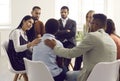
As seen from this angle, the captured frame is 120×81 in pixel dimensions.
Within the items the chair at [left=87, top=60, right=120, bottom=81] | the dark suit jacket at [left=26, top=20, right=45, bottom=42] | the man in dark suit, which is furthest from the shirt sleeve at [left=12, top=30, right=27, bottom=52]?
the chair at [left=87, top=60, right=120, bottom=81]

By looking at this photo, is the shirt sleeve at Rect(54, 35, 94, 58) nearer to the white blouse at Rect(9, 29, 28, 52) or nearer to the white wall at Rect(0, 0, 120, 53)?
the white blouse at Rect(9, 29, 28, 52)

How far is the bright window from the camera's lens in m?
8.30

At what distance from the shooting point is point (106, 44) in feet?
8.87

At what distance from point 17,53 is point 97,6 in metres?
5.22

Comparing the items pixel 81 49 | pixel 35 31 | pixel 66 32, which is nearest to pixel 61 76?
pixel 81 49

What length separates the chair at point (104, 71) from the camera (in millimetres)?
2598

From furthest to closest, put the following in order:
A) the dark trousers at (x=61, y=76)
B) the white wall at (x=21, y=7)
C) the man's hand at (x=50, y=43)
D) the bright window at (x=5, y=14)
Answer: the bright window at (x=5, y=14) → the white wall at (x=21, y=7) → the dark trousers at (x=61, y=76) → the man's hand at (x=50, y=43)

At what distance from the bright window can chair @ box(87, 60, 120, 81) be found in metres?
6.03

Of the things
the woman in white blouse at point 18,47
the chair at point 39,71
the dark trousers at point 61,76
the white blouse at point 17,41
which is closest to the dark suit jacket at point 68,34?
the woman in white blouse at point 18,47

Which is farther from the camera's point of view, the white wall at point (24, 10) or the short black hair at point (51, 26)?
the white wall at point (24, 10)

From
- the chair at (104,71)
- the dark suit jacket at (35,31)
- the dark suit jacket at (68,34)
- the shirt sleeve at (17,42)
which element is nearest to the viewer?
the chair at (104,71)

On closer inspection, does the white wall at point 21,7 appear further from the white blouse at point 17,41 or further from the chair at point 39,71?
the chair at point 39,71

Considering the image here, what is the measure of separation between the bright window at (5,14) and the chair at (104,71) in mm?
6027

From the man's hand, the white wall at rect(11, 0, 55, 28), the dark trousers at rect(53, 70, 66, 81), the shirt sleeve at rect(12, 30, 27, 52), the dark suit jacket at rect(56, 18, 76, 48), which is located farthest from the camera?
the white wall at rect(11, 0, 55, 28)
